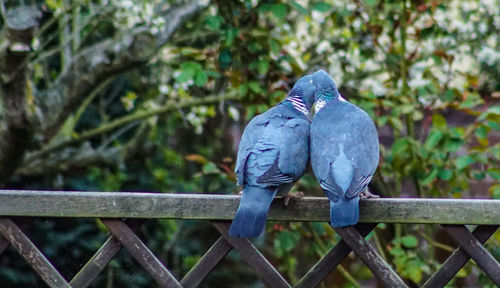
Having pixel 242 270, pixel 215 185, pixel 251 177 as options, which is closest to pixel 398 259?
pixel 251 177

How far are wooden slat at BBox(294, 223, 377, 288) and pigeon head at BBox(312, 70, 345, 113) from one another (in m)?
0.64

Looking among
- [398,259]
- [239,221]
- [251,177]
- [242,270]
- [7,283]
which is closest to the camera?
[239,221]

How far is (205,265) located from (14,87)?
167 cm

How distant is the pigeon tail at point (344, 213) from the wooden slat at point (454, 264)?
0.85 feet

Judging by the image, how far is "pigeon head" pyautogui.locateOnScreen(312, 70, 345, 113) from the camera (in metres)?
2.24

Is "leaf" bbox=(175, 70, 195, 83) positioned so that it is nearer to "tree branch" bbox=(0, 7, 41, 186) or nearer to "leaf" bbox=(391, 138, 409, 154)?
"tree branch" bbox=(0, 7, 41, 186)

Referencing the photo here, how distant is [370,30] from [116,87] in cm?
278

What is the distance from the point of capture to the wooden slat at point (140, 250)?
66.4 inches

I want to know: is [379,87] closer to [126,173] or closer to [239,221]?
[239,221]

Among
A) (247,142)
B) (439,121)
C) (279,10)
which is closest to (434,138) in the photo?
(439,121)

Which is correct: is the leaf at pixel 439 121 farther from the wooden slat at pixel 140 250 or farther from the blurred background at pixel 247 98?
the wooden slat at pixel 140 250

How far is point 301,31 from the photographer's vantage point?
448 centimetres

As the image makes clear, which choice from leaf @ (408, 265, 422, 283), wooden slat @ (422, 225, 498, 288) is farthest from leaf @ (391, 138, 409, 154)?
wooden slat @ (422, 225, 498, 288)

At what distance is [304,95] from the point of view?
2.36m
